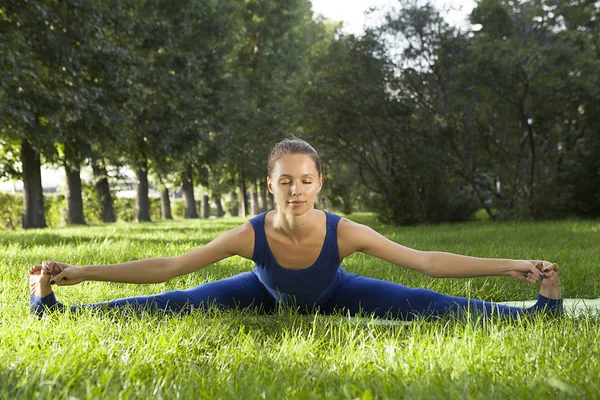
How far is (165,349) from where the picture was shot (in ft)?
9.21

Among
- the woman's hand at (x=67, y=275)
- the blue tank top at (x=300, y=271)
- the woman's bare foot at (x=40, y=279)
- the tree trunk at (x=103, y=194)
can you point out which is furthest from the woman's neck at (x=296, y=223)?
the tree trunk at (x=103, y=194)

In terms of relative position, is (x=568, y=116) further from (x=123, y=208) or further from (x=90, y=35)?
(x=123, y=208)

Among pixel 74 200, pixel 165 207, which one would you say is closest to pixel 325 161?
pixel 74 200

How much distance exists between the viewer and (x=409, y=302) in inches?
152

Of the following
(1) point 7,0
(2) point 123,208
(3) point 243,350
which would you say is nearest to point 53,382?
(3) point 243,350

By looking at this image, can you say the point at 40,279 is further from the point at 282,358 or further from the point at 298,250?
the point at 282,358

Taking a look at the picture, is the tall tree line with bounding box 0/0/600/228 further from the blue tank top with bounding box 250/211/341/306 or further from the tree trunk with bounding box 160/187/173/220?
the tree trunk with bounding box 160/187/173/220

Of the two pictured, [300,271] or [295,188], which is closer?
[295,188]

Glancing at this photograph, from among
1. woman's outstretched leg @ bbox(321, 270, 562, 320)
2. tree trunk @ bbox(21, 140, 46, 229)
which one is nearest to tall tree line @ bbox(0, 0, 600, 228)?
tree trunk @ bbox(21, 140, 46, 229)

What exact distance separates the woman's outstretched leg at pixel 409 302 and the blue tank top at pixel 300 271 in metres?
0.25

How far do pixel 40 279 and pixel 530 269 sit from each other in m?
2.84

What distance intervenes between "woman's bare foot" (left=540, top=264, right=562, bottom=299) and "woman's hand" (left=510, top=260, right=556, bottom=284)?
15 millimetres

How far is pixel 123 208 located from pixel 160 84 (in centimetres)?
1800

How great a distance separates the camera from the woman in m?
3.44
